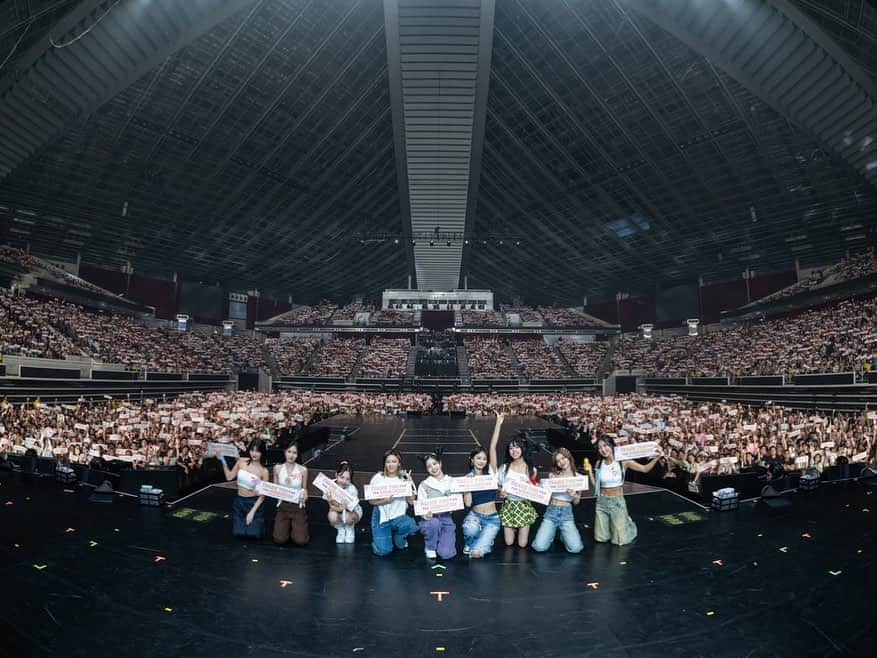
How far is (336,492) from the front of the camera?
5.79 meters

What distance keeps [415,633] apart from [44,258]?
1755 inches

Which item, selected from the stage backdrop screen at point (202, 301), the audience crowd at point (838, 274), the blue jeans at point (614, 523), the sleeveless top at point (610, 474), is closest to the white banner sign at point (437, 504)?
the sleeveless top at point (610, 474)

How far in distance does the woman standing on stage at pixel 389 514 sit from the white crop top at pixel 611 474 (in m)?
2.46

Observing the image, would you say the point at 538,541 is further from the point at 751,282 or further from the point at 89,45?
the point at 751,282

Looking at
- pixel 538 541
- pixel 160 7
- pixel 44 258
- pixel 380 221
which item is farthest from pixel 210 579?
pixel 44 258

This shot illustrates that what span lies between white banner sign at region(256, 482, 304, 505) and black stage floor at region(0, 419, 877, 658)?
2.28 feet

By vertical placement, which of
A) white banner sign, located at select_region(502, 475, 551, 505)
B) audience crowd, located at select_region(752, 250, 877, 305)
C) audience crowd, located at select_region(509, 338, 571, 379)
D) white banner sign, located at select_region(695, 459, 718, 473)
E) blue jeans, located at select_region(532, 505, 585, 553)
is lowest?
blue jeans, located at select_region(532, 505, 585, 553)

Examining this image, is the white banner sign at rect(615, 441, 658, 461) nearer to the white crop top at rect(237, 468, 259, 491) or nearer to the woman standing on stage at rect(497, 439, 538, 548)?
the woman standing on stage at rect(497, 439, 538, 548)

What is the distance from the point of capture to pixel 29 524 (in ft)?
21.9

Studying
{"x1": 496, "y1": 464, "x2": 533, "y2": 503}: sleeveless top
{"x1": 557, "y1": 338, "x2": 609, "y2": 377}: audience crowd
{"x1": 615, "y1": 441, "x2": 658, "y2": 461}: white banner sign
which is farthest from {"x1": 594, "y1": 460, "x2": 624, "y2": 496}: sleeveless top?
{"x1": 557, "y1": 338, "x2": 609, "y2": 377}: audience crowd

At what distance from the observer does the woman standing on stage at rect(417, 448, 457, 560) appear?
552 centimetres

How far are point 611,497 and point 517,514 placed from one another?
4.34 ft

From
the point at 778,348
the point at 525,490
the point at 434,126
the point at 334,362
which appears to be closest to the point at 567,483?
the point at 525,490

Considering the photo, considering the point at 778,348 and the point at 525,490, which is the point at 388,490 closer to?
the point at 525,490
